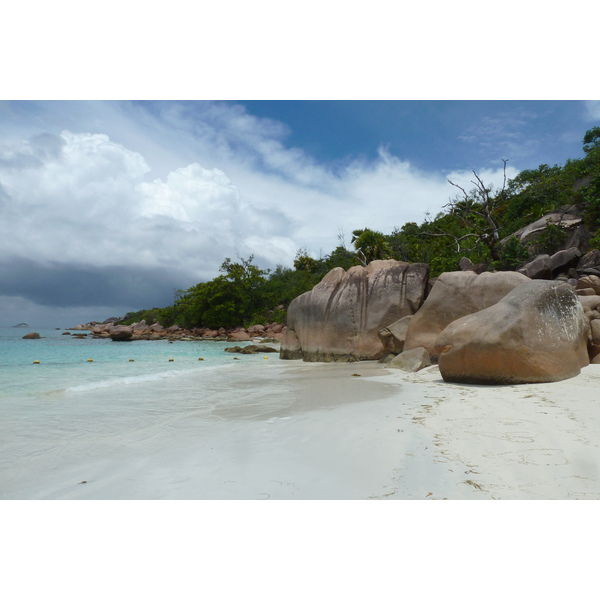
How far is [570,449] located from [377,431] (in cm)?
129

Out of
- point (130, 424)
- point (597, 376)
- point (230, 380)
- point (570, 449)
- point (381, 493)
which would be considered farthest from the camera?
point (230, 380)

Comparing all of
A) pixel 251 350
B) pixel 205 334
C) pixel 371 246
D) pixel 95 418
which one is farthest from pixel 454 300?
pixel 205 334

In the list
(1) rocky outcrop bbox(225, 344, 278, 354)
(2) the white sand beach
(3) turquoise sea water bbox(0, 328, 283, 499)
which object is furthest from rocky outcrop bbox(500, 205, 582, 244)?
(3) turquoise sea water bbox(0, 328, 283, 499)

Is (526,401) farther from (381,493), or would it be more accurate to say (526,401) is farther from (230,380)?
(230,380)

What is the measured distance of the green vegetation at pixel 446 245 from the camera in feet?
53.0

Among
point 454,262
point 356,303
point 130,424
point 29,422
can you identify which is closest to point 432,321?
point 356,303

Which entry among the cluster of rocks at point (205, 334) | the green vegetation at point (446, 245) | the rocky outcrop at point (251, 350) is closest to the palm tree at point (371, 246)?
the green vegetation at point (446, 245)

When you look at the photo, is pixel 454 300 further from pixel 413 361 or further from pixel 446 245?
pixel 446 245

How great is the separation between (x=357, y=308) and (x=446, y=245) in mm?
15446

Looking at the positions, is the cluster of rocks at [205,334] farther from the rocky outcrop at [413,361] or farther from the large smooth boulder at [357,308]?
the rocky outcrop at [413,361]

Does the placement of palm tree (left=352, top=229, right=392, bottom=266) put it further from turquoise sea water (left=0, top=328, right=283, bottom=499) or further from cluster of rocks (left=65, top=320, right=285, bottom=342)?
turquoise sea water (left=0, top=328, right=283, bottom=499)

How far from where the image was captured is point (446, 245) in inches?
943

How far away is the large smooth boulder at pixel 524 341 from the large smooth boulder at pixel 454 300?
228 centimetres

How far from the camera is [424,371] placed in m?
7.04
